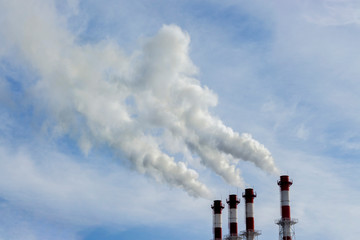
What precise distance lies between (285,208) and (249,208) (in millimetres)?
7801

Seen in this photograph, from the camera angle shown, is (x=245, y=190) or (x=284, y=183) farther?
(x=245, y=190)

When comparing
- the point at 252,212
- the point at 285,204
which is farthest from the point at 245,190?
the point at 285,204

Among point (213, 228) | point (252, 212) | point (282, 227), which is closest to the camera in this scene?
point (282, 227)

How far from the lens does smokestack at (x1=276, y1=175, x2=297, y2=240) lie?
3078 inches

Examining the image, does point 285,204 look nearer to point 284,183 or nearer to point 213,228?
point 284,183

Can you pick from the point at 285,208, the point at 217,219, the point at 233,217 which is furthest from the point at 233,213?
the point at 285,208

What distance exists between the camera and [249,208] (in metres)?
85.9

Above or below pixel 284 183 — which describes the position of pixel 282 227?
below

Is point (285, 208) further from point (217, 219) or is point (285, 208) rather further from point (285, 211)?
point (217, 219)

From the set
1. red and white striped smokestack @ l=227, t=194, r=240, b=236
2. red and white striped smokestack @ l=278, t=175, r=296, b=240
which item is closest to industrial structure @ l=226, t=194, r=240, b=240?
red and white striped smokestack @ l=227, t=194, r=240, b=236

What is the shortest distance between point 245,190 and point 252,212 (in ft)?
12.1

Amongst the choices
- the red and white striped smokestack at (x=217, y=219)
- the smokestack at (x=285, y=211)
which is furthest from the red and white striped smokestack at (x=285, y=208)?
the red and white striped smokestack at (x=217, y=219)

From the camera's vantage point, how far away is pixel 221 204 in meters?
93.9

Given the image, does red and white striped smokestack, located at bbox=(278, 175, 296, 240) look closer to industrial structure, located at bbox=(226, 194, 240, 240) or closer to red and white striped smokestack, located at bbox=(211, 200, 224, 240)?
industrial structure, located at bbox=(226, 194, 240, 240)
